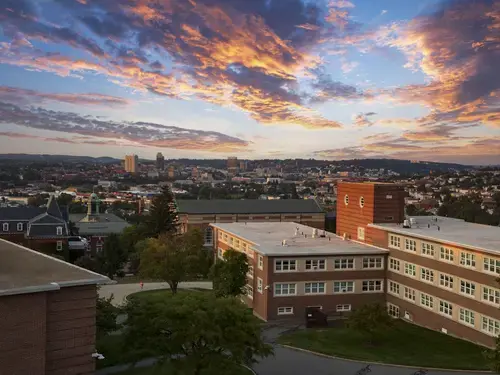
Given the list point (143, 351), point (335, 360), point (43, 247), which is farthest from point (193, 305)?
point (43, 247)

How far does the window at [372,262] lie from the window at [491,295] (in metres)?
10.9

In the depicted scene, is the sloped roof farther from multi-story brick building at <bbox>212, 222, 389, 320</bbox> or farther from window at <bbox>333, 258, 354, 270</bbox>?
window at <bbox>333, 258, 354, 270</bbox>

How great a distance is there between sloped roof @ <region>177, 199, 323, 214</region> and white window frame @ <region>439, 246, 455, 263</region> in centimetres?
5671

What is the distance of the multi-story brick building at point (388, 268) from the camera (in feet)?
115

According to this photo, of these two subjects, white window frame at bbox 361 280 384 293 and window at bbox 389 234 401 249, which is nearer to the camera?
window at bbox 389 234 401 249

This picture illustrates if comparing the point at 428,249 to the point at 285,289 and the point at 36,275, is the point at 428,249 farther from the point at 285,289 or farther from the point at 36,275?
the point at 36,275

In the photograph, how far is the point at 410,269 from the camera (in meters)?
41.5

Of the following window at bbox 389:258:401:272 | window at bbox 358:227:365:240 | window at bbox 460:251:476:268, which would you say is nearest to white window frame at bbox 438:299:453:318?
window at bbox 460:251:476:268

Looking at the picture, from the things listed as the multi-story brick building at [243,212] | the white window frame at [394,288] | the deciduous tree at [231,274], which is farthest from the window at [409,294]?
the multi-story brick building at [243,212]

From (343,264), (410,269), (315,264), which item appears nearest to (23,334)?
(315,264)

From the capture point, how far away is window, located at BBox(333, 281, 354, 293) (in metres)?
42.9

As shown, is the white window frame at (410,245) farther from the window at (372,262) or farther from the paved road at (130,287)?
the paved road at (130,287)

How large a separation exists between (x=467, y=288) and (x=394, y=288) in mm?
8384

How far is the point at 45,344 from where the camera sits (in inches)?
677
